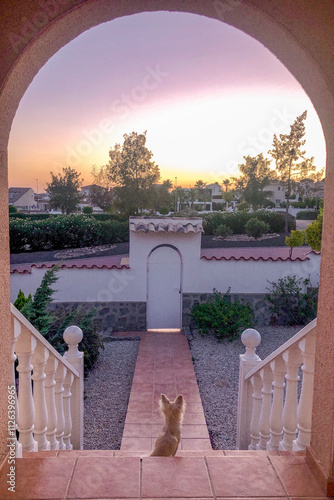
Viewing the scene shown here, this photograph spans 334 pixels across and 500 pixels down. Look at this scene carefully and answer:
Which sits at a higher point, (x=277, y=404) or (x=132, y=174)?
(x=132, y=174)

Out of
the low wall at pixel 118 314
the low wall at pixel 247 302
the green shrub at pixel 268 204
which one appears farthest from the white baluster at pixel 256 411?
the green shrub at pixel 268 204

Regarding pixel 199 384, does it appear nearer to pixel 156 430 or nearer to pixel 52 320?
pixel 156 430

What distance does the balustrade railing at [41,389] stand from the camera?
2.02 metres

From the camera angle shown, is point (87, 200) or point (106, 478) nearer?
point (106, 478)

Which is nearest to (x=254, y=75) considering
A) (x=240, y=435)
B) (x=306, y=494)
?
(x=240, y=435)

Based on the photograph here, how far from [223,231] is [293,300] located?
15.4m

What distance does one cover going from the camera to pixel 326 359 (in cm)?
172

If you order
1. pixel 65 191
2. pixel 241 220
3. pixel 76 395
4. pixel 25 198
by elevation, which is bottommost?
pixel 76 395

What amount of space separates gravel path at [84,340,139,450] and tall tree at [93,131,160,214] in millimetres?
16047

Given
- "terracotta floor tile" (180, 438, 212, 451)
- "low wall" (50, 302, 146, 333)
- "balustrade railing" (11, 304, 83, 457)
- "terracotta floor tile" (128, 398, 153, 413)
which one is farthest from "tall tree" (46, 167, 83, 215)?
"balustrade railing" (11, 304, 83, 457)

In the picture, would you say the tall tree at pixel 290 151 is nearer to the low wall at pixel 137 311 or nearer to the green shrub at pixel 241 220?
the green shrub at pixel 241 220

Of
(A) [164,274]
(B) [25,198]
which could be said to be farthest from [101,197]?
(A) [164,274]

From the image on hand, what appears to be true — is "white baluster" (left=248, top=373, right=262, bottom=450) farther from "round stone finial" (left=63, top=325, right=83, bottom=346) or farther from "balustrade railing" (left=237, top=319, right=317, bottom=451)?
"round stone finial" (left=63, top=325, right=83, bottom=346)

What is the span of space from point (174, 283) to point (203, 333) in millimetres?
1395
